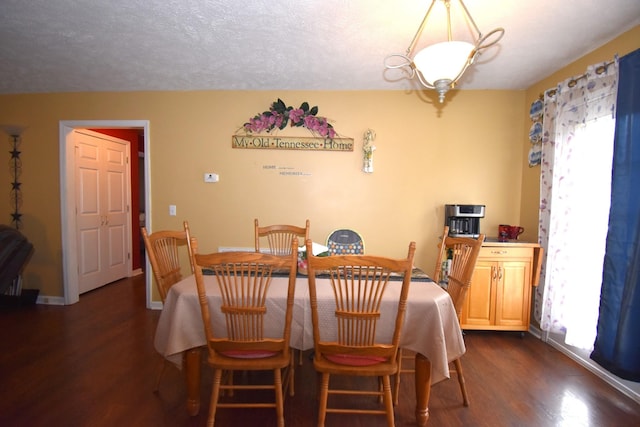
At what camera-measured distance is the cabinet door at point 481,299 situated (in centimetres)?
266

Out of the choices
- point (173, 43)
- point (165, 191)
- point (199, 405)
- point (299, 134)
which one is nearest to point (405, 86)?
point (299, 134)

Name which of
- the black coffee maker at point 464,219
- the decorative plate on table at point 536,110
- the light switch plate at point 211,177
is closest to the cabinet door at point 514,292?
the black coffee maker at point 464,219

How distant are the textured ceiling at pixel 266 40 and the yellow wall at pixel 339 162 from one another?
201mm

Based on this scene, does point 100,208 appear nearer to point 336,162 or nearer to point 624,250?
point 336,162

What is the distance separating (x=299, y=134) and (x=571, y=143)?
2.48m

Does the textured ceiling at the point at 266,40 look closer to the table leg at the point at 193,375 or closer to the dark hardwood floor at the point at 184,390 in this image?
the table leg at the point at 193,375

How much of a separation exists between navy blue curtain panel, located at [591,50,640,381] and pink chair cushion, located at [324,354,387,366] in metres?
1.65

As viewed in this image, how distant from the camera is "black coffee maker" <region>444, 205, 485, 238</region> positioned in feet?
9.36

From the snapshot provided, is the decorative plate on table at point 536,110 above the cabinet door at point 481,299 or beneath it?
above

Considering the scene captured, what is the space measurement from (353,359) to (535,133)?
2.91 meters

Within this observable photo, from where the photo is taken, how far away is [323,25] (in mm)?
2020

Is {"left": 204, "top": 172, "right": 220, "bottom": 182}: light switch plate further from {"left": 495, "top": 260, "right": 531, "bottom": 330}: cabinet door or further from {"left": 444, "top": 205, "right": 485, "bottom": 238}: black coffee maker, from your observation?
{"left": 495, "top": 260, "right": 531, "bottom": 330}: cabinet door

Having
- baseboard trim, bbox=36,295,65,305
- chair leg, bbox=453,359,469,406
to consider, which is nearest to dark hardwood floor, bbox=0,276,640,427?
chair leg, bbox=453,359,469,406

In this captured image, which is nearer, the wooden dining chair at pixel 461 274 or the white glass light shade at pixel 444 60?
the white glass light shade at pixel 444 60
